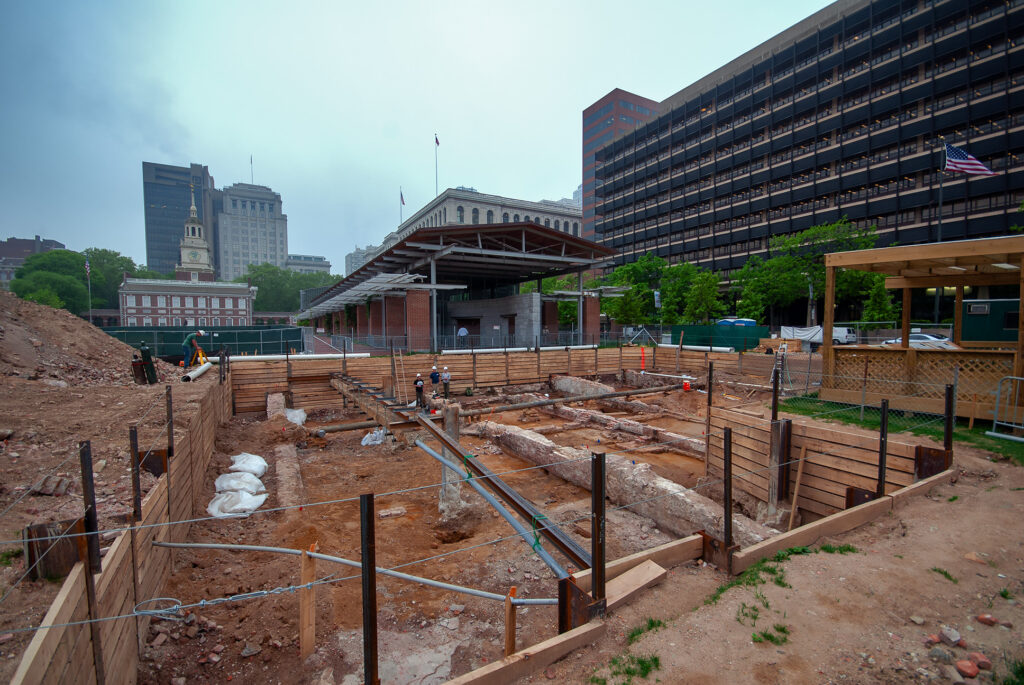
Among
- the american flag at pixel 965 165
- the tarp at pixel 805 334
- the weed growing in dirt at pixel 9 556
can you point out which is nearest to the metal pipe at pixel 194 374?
the weed growing in dirt at pixel 9 556

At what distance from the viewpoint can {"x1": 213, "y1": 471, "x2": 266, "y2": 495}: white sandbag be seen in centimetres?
795

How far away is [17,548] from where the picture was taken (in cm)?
368

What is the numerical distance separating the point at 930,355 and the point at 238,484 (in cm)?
1579

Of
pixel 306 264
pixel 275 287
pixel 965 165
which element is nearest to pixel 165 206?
pixel 306 264

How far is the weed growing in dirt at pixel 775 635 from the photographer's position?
3354mm

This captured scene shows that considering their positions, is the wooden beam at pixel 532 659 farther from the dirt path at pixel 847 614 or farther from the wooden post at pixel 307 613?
the wooden post at pixel 307 613

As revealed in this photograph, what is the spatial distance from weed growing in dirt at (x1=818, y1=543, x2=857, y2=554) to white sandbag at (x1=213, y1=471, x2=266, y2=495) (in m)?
8.81

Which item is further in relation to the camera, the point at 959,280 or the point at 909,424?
the point at 959,280

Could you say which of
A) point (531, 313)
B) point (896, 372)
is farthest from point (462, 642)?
point (531, 313)

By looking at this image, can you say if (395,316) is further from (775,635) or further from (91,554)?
(775,635)

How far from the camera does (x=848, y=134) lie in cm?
4869

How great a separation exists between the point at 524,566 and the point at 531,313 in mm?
25846

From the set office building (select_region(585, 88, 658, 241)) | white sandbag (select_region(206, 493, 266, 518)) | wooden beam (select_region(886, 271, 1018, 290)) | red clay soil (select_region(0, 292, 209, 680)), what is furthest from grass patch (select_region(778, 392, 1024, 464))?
office building (select_region(585, 88, 658, 241))

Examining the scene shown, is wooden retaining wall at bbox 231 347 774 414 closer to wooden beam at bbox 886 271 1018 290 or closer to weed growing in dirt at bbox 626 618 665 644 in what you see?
wooden beam at bbox 886 271 1018 290
